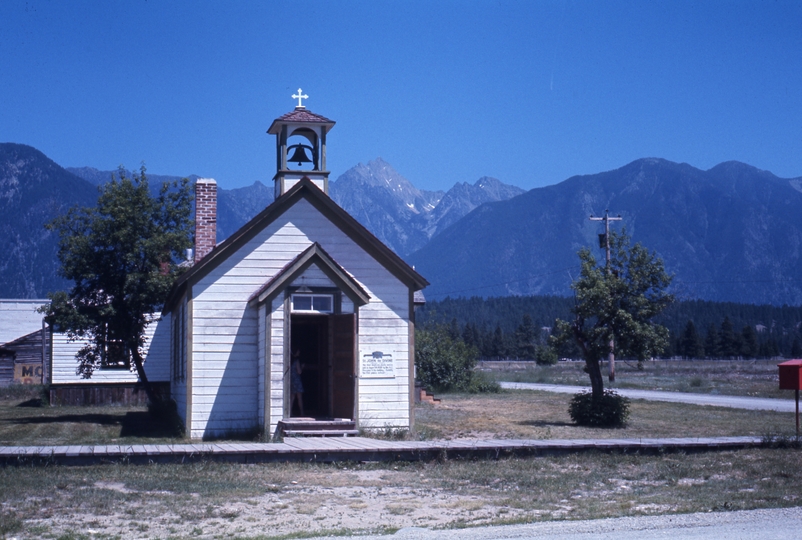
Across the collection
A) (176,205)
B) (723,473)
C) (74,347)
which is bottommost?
(723,473)

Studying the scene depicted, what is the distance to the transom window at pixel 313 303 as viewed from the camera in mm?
17938

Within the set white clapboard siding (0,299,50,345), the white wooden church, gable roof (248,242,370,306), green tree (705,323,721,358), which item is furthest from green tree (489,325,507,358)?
gable roof (248,242,370,306)

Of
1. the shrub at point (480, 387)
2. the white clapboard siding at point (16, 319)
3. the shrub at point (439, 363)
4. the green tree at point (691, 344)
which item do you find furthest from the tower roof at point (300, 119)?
the green tree at point (691, 344)

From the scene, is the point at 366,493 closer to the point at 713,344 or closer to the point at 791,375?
the point at 791,375

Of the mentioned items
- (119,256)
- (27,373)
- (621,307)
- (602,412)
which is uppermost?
(119,256)

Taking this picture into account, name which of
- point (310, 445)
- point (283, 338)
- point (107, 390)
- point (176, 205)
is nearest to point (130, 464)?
point (310, 445)

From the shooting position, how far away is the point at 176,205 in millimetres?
23984

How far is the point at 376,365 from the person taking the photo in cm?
1862

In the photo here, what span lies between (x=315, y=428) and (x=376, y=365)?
2.22m

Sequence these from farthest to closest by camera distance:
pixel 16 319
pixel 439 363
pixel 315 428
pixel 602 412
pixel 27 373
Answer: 1. pixel 16 319
2. pixel 27 373
3. pixel 439 363
4. pixel 602 412
5. pixel 315 428

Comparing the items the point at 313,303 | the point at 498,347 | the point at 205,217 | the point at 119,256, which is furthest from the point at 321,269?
the point at 498,347

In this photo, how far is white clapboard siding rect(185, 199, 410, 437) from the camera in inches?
695

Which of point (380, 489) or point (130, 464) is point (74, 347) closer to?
point (130, 464)

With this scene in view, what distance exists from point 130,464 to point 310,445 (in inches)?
124
